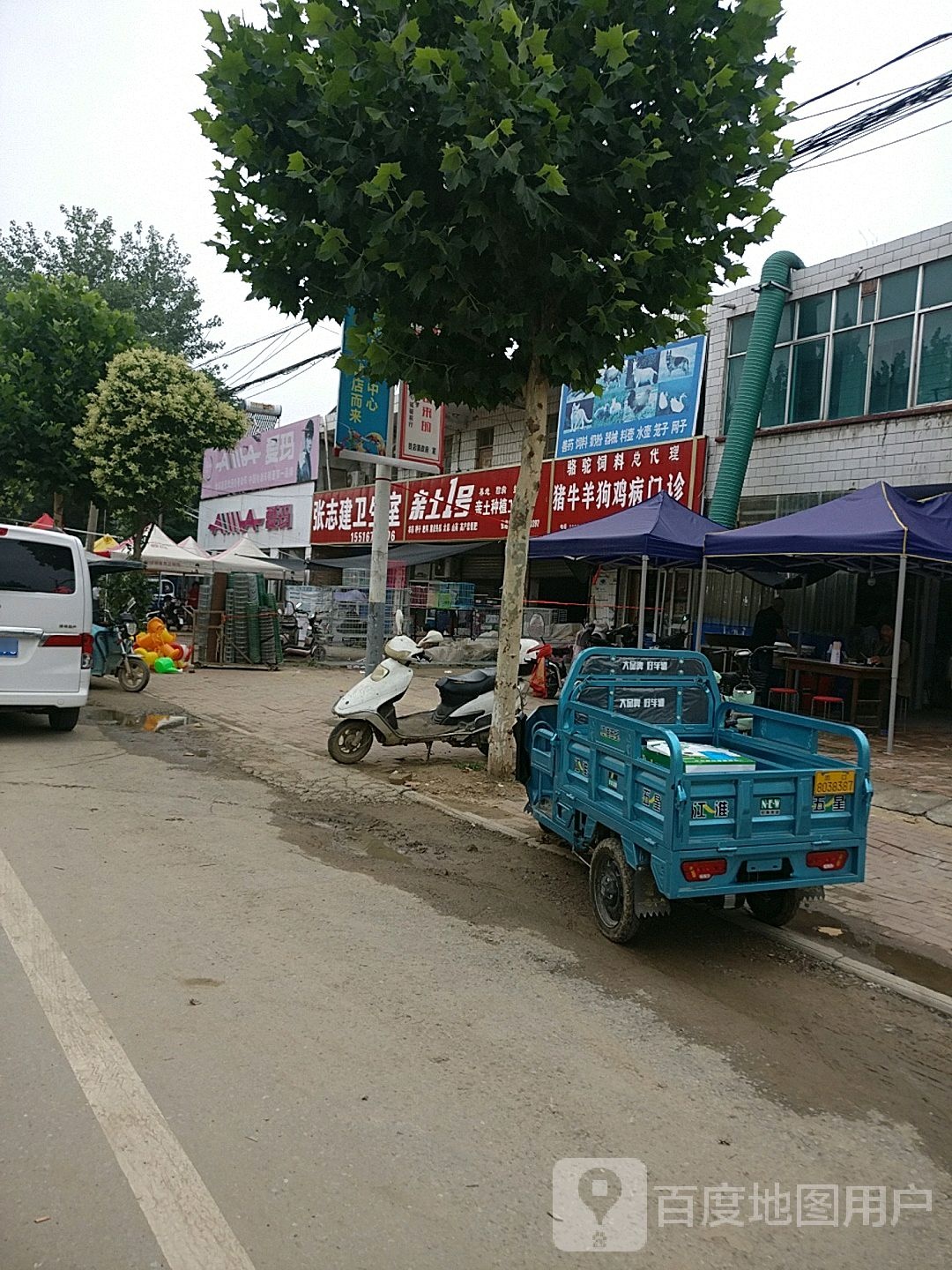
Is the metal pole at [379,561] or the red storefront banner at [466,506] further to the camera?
the red storefront banner at [466,506]

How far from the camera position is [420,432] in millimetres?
13891

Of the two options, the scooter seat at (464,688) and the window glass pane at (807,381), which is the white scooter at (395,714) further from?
the window glass pane at (807,381)

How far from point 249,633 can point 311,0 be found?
13694 mm

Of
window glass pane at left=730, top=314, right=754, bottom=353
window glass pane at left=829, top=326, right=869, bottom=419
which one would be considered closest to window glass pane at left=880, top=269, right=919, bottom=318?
window glass pane at left=829, top=326, right=869, bottom=419

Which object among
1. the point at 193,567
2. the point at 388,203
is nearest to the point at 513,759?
the point at 388,203

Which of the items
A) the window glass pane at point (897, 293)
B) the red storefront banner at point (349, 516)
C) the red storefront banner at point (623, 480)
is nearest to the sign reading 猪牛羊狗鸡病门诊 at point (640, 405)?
the red storefront banner at point (623, 480)

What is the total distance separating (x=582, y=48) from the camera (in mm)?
7000

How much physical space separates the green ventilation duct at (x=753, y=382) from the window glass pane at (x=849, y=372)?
1069 millimetres

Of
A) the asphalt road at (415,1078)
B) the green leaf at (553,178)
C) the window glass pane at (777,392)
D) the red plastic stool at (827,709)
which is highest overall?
the window glass pane at (777,392)

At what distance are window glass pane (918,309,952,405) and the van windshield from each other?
11.9 metres

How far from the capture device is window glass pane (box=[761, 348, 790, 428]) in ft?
A: 51.8

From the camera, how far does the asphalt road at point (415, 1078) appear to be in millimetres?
2553

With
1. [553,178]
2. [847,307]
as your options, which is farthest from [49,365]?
[553,178]

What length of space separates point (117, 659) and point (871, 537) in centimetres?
1067
